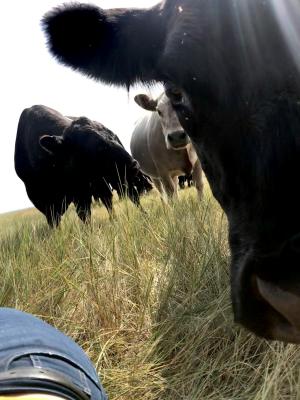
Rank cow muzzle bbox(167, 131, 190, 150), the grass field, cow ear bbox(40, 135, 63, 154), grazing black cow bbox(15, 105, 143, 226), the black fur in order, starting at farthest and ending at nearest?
cow ear bbox(40, 135, 63, 154), grazing black cow bbox(15, 105, 143, 226), cow muzzle bbox(167, 131, 190, 150), the black fur, the grass field

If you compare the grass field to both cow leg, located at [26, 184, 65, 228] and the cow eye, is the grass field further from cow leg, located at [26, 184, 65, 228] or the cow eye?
cow leg, located at [26, 184, 65, 228]

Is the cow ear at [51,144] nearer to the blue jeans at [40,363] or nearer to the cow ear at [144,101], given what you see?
the cow ear at [144,101]

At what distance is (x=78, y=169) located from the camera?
784 cm

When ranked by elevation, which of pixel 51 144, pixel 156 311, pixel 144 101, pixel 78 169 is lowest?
pixel 78 169

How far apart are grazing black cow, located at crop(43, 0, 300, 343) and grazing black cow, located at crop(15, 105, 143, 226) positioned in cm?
493

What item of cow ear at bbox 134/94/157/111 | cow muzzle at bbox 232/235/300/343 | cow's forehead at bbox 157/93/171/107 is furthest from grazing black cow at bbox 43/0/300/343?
cow ear at bbox 134/94/157/111

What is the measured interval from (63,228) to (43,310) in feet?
4.96

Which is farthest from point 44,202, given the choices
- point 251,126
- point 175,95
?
point 251,126

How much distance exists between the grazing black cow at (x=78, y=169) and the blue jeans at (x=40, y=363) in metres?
5.33

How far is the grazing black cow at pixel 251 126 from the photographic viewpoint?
122 centimetres

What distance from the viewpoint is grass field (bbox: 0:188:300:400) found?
6.47ft

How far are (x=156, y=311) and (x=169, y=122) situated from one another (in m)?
3.96

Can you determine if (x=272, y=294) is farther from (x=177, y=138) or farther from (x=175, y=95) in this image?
(x=177, y=138)

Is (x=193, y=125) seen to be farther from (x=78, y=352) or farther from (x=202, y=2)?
(x=78, y=352)
